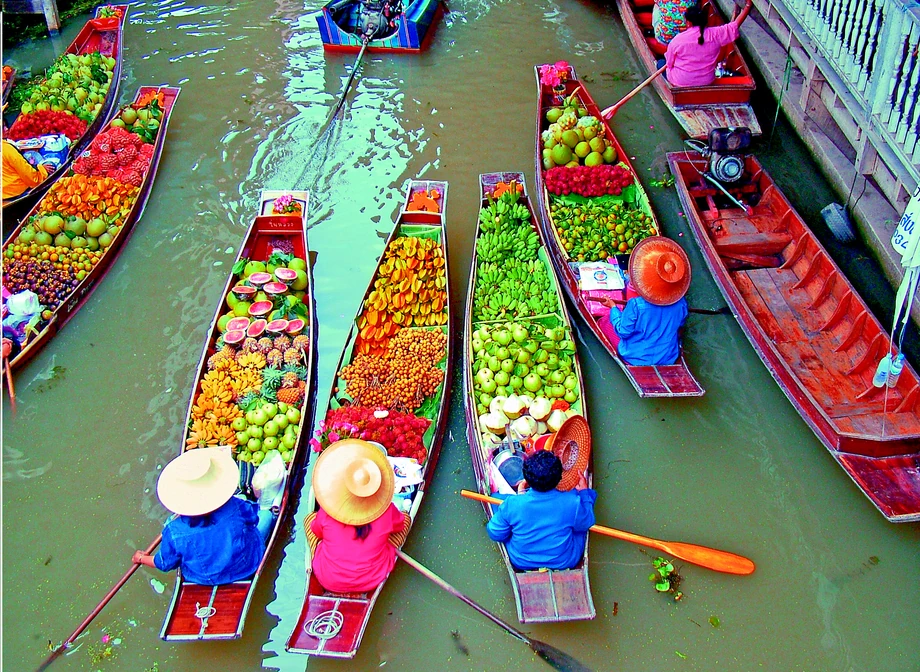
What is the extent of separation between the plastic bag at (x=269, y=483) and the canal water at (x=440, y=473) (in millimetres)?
372

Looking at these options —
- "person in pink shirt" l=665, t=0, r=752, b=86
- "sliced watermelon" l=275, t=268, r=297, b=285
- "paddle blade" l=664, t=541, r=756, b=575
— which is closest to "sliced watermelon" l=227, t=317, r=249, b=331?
"sliced watermelon" l=275, t=268, r=297, b=285

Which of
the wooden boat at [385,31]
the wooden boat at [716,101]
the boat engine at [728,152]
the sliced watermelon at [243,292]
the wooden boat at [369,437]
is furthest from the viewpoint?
the wooden boat at [385,31]

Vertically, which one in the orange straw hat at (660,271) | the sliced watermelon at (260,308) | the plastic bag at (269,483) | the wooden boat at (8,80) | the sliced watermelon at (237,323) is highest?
the wooden boat at (8,80)

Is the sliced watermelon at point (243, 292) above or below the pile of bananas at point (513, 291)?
above

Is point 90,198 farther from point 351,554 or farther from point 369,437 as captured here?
point 351,554

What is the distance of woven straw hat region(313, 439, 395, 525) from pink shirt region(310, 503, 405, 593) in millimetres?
179

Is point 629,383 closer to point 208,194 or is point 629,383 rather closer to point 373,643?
point 373,643

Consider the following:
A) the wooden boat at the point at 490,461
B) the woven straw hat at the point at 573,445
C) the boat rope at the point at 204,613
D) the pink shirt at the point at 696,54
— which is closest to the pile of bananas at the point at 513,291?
the wooden boat at the point at 490,461

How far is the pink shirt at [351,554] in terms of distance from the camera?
15.2 feet

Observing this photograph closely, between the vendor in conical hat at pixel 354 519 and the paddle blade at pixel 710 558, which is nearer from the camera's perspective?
the vendor in conical hat at pixel 354 519

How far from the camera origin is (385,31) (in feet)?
37.2

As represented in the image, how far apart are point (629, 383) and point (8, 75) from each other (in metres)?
9.62

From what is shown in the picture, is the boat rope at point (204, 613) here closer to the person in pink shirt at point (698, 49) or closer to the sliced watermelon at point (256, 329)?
the sliced watermelon at point (256, 329)

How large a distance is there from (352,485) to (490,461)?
1.52 metres
